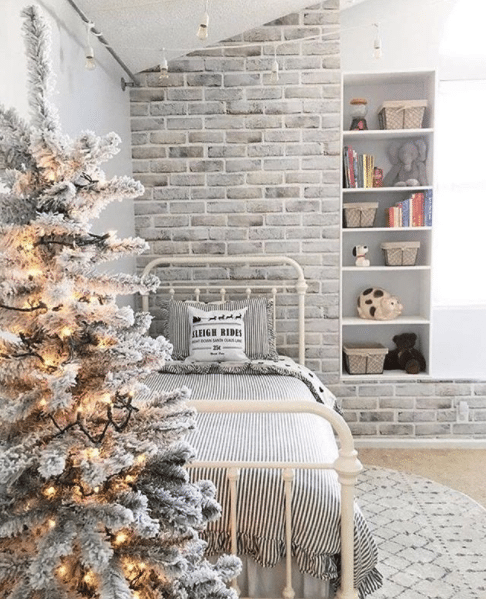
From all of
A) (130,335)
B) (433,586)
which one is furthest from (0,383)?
(433,586)

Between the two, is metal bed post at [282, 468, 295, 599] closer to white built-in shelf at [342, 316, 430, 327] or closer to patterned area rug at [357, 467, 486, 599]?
patterned area rug at [357, 467, 486, 599]

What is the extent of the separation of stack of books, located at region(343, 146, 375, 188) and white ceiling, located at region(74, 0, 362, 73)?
0.87m

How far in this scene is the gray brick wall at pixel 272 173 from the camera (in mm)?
3451

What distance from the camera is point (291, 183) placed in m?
3.53

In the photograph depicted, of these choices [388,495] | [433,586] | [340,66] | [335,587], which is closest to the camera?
[335,587]

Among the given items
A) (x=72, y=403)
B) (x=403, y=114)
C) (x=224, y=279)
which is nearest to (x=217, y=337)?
(x=224, y=279)

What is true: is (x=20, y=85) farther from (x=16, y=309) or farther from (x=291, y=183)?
(x=291, y=183)

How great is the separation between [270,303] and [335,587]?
2.02 meters

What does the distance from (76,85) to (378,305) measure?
2.09 m

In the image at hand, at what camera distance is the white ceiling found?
258 cm

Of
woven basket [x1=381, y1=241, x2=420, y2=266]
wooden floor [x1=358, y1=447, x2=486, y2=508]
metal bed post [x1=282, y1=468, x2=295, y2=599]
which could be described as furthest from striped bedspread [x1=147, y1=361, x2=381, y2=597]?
woven basket [x1=381, y1=241, x2=420, y2=266]

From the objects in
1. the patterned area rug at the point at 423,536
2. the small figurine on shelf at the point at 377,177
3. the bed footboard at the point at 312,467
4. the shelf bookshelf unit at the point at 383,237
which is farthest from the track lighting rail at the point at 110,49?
the patterned area rug at the point at 423,536

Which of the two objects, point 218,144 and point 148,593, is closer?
point 148,593

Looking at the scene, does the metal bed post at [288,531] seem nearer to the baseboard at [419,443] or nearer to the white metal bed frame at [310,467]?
the white metal bed frame at [310,467]
